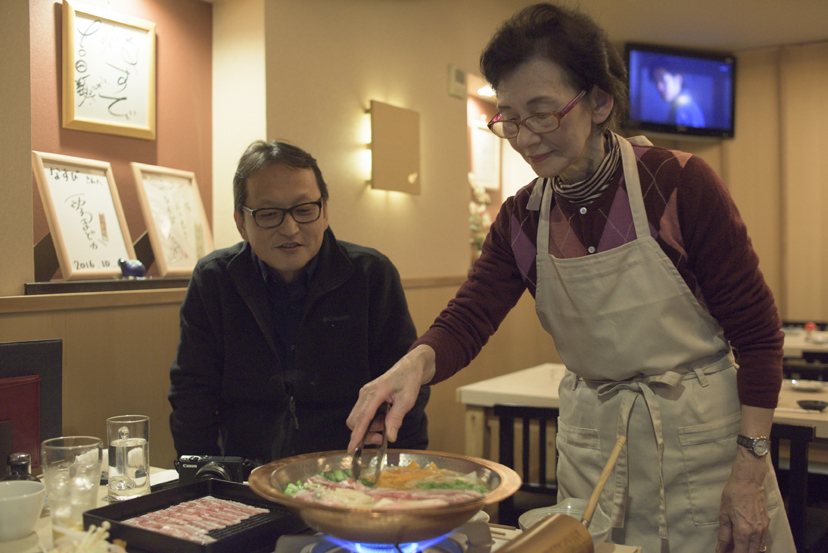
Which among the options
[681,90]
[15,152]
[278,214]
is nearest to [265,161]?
[278,214]

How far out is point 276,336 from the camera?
2.10 meters

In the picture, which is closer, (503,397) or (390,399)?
(390,399)

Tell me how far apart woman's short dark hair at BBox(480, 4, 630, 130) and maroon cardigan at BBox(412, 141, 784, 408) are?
0.20m

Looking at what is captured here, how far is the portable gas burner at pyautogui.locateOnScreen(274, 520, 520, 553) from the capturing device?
0.90m

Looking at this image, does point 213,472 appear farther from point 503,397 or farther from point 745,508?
point 503,397

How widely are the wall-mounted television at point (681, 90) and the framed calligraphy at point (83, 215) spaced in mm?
4669

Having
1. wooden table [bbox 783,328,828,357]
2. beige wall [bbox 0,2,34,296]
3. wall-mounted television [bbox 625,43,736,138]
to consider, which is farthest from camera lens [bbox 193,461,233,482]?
wall-mounted television [bbox 625,43,736,138]

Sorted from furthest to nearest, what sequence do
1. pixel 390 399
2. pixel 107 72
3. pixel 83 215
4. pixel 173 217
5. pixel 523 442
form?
pixel 173 217, pixel 107 72, pixel 83 215, pixel 523 442, pixel 390 399

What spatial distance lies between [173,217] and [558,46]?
204cm

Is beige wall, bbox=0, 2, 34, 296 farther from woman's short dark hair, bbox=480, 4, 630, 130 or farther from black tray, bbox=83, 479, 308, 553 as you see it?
woman's short dark hair, bbox=480, 4, 630, 130

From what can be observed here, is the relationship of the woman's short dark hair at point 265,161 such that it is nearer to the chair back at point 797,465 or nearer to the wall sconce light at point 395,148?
the chair back at point 797,465

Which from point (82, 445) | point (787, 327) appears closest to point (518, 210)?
point (82, 445)

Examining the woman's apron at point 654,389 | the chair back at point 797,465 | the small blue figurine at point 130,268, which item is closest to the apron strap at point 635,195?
the woman's apron at point 654,389

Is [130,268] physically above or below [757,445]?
above
